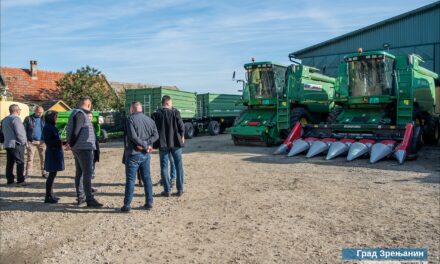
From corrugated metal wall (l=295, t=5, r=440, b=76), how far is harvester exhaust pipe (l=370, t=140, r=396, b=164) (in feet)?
30.0

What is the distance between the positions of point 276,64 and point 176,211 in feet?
35.5

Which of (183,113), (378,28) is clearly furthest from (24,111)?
(378,28)

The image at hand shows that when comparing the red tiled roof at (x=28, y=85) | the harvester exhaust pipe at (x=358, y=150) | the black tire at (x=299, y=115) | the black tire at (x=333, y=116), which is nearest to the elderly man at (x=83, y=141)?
the harvester exhaust pipe at (x=358, y=150)

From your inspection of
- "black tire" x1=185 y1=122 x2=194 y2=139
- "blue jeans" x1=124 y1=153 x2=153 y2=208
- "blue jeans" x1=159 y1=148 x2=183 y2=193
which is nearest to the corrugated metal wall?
"black tire" x1=185 y1=122 x2=194 y2=139

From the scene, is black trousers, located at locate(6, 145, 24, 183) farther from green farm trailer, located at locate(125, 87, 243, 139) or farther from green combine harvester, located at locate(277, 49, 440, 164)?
green farm trailer, located at locate(125, 87, 243, 139)

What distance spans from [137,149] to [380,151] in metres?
7.05

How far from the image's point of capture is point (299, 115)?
1524cm

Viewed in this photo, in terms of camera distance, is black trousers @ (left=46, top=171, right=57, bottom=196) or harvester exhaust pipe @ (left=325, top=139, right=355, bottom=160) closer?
black trousers @ (left=46, top=171, right=57, bottom=196)

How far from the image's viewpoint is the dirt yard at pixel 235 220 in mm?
4828

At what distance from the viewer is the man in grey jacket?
338 inches

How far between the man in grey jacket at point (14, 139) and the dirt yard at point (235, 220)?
369 mm

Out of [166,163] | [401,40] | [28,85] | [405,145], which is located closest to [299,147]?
[405,145]

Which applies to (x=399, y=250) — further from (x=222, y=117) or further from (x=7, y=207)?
(x=222, y=117)

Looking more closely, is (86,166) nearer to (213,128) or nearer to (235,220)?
(235,220)
